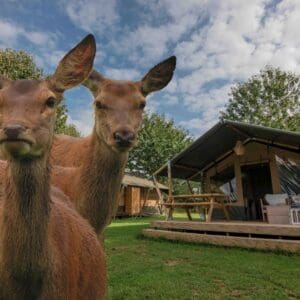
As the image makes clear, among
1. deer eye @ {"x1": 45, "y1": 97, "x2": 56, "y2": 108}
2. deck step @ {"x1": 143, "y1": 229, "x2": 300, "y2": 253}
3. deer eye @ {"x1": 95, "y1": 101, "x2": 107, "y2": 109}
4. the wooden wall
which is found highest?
the wooden wall

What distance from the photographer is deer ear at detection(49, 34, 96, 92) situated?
2416mm

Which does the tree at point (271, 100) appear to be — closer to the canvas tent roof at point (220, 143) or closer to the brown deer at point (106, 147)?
the canvas tent roof at point (220, 143)

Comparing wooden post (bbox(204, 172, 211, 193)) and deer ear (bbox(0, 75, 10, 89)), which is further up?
wooden post (bbox(204, 172, 211, 193))

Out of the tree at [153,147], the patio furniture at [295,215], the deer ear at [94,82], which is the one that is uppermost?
the tree at [153,147]

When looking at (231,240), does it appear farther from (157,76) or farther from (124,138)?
(124,138)

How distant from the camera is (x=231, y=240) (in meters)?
9.68

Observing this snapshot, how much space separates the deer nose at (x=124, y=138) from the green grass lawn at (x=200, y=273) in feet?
8.87

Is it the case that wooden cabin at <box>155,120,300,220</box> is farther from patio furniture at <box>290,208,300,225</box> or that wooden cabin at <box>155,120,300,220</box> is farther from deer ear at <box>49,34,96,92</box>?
deer ear at <box>49,34,96,92</box>

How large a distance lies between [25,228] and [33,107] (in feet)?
2.33

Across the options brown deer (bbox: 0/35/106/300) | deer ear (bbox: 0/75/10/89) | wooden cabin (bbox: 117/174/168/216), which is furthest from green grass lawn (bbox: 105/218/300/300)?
wooden cabin (bbox: 117/174/168/216)

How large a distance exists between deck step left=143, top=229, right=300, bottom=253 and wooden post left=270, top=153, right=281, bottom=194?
4.36m

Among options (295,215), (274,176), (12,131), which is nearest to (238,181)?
(274,176)

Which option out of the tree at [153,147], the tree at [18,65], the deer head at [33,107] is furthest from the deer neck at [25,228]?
the tree at [153,147]

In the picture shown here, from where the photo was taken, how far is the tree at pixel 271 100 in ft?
110
